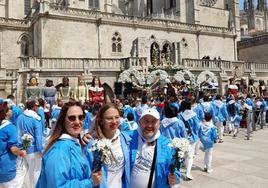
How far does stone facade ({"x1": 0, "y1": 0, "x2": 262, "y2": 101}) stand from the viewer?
2091 cm

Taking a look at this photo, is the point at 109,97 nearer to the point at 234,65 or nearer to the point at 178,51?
the point at 178,51

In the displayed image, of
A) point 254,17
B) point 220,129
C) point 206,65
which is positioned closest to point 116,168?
point 220,129

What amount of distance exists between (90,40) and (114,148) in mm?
23933

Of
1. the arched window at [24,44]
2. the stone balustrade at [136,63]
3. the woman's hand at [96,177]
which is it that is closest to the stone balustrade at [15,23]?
the arched window at [24,44]

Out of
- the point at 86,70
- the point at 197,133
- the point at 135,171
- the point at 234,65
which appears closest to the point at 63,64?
the point at 86,70

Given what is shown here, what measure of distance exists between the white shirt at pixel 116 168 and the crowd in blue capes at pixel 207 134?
4.94m

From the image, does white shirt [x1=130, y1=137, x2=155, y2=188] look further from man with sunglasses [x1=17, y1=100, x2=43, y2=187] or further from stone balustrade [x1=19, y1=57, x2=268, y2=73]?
stone balustrade [x1=19, y1=57, x2=268, y2=73]

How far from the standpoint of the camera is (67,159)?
8.78 feet

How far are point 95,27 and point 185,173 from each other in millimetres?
20951

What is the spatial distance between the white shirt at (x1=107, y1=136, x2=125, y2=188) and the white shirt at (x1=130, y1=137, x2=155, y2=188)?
17cm

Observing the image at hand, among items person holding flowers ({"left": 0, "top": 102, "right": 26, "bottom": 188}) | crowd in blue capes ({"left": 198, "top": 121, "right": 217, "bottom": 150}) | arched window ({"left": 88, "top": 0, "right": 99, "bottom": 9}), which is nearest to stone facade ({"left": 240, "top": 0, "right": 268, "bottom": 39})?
arched window ({"left": 88, "top": 0, "right": 99, "bottom": 9})

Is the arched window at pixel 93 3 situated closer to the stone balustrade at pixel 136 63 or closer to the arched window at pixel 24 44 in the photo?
the arched window at pixel 24 44

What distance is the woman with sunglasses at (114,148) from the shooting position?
346 centimetres

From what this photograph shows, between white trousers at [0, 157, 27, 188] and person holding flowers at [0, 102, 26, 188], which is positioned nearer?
person holding flowers at [0, 102, 26, 188]
